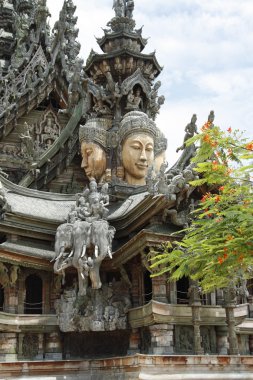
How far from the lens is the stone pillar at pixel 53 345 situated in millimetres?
17734

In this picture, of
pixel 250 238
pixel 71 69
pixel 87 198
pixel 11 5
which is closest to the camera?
pixel 250 238

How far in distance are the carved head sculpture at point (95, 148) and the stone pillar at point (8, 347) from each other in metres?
7.02

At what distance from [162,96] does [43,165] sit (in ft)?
18.5

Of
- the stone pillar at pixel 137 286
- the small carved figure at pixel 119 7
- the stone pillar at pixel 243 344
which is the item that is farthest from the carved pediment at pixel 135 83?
the stone pillar at pixel 243 344

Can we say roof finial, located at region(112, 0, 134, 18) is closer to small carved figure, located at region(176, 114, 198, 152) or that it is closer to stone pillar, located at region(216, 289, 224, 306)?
small carved figure, located at region(176, 114, 198, 152)

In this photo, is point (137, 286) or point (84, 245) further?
point (137, 286)

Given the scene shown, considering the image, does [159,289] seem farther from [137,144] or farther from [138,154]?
[137,144]

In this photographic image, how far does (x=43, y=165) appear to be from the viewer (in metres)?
24.1

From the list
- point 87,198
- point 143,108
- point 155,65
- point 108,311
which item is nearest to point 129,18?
point 155,65

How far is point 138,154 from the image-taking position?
21062 mm

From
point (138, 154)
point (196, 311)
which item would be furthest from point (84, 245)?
point (138, 154)

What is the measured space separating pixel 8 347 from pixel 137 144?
8.25 meters

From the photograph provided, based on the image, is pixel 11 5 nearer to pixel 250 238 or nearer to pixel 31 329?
pixel 31 329

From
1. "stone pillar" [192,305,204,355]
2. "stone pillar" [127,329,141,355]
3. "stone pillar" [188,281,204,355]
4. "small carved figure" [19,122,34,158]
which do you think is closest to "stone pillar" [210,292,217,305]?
"stone pillar" [188,281,204,355]
